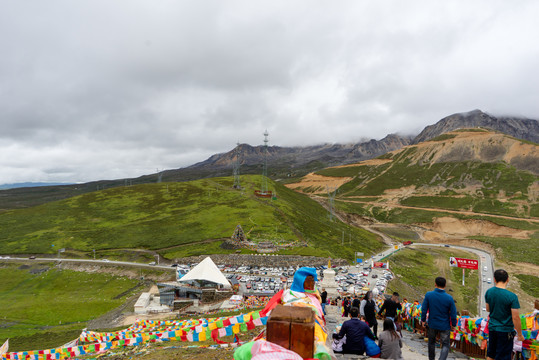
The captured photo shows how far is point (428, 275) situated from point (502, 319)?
71.1 m

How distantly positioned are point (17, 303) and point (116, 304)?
21212 mm

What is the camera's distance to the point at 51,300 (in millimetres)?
53500

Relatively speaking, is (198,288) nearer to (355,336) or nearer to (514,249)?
(355,336)

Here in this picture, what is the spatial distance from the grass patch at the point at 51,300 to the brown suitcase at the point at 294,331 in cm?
3883

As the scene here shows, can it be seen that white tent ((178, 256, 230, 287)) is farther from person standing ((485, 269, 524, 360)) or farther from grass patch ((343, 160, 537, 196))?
grass patch ((343, 160, 537, 196))

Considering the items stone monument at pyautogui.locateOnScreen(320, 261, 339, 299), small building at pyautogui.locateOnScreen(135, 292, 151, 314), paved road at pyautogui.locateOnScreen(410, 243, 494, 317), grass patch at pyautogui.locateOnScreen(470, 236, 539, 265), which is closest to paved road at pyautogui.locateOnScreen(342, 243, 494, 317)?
paved road at pyautogui.locateOnScreen(410, 243, 494, 317)

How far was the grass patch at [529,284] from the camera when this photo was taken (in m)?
58.2

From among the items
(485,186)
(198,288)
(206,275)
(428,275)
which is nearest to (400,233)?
(428,275)

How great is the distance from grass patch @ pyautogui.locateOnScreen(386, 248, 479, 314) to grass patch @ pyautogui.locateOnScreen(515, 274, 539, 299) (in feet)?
27.3

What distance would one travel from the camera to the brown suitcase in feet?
11.8

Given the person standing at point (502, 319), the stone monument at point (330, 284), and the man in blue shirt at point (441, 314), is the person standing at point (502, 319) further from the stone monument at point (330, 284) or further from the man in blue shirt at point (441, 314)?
the stone monument at point (330, 284)

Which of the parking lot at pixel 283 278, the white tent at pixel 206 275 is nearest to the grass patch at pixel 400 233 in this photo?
the parking lot at pixel 283 278

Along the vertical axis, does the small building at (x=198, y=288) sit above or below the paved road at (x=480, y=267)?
above

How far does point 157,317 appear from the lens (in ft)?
124
